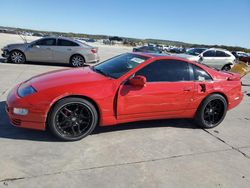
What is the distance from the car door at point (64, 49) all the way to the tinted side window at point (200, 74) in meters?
9.19

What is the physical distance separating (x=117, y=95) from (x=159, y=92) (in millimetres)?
791

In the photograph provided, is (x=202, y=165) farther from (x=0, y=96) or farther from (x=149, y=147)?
(x=0, y=96)

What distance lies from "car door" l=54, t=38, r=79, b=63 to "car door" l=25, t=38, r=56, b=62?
0.75 ft

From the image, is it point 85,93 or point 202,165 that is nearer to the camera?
point 202,165

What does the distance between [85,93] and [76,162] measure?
108 cm

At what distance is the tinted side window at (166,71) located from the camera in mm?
4949

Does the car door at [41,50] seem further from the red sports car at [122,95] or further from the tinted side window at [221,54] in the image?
the tinted side window at [221,54]

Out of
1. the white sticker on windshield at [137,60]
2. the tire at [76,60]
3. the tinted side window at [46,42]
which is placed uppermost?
the tinted side window at [46,42]

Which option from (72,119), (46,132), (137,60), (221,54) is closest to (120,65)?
(137,60)

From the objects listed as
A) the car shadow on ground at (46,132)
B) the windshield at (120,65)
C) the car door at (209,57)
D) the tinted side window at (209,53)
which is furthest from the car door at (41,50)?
the tinted side window at (209,53)

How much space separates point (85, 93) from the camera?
434 cm

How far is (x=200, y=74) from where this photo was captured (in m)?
5.44

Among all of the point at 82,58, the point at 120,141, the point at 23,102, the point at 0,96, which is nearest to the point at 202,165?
the point at 120,141

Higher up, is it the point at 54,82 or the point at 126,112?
the point at 54,82
